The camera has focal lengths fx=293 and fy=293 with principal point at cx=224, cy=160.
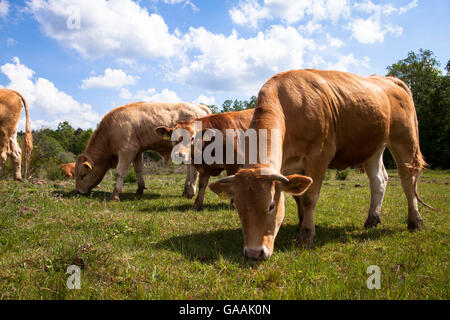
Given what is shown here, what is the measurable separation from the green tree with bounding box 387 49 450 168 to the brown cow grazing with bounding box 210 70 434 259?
22370 mm

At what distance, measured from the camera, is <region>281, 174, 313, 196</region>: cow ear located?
344 cm

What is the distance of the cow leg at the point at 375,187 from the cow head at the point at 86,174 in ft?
25.2

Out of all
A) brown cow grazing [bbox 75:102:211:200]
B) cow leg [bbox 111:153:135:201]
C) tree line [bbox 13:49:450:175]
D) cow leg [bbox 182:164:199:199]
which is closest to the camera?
cow leg [bbox 111:153:135:201]

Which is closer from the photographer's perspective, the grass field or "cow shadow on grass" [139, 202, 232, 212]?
the grass field

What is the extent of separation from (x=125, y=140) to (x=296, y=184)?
6.77 metres

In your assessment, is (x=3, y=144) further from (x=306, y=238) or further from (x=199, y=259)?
(x=306, y=238)

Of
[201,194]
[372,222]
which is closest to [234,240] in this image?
[201,194]

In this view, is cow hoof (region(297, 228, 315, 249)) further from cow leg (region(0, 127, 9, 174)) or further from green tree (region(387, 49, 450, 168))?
green tree (region(387, 49, 450, 168))

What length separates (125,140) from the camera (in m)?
8.96

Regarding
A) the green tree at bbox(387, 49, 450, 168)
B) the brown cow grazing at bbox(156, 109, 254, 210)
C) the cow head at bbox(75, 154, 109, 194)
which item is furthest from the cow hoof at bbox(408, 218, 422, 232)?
the green tree at bbox(387, 49, 450, 168)

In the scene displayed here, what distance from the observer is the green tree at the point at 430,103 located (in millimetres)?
32375

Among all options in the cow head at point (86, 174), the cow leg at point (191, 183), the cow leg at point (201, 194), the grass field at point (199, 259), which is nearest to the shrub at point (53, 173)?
the cow head at point (86, 174)
